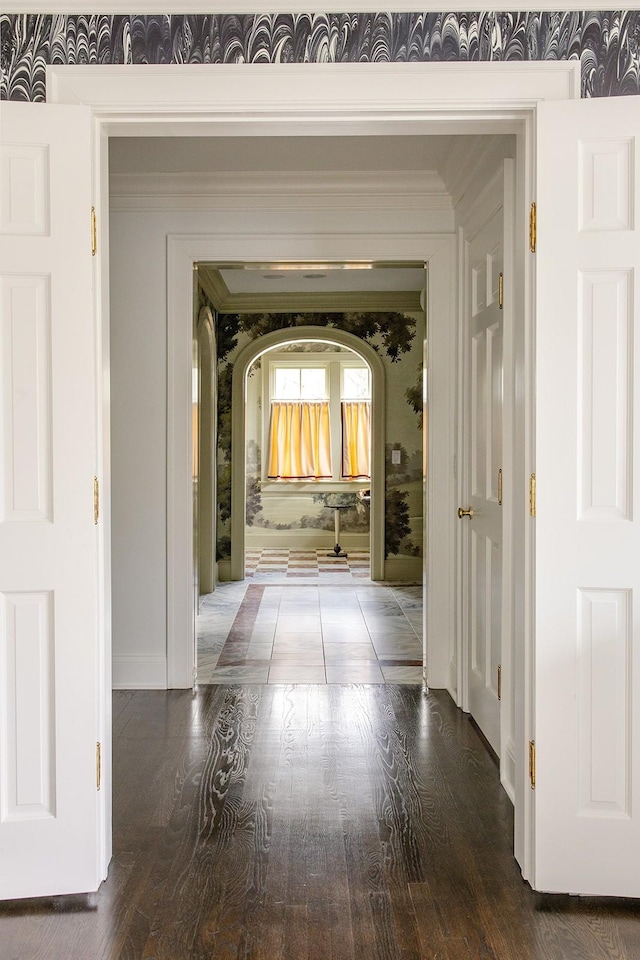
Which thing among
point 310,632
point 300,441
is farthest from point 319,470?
point 310,632

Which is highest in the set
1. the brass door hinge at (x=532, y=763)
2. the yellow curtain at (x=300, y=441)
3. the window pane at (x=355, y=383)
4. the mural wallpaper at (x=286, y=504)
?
the window pane at (x=355, y=383)

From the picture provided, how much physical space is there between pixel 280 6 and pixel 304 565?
772cm

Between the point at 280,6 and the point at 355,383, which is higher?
the point at 280,6

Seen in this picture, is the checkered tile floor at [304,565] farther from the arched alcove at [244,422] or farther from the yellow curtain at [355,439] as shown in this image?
the yellow curtain at [355,439]

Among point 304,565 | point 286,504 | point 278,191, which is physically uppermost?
point 278,191

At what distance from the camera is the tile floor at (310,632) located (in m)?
4.92

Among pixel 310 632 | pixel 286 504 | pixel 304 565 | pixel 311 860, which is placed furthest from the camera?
pixel 286 504

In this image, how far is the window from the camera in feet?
36.9

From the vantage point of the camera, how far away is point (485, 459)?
3.77m

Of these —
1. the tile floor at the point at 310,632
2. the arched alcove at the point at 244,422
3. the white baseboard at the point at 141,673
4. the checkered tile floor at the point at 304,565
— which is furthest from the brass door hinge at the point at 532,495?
the checkered tile floor at the point at 304,565

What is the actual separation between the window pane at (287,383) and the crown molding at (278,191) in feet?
22.5

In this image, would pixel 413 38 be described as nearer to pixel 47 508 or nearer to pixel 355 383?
pixel 47 508

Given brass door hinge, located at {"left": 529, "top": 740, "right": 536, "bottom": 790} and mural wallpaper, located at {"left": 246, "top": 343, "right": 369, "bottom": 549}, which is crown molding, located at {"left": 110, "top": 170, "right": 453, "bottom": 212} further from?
mural wallpaper, located at {"left": 246, "top": 343, "right": 369, "bottom": 549}

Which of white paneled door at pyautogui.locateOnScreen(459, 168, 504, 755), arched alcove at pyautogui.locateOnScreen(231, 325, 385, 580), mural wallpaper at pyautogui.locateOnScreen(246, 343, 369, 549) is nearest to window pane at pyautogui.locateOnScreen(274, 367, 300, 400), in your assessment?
mural wallpaper at pyautogui.locateOnScreen(246, 343, 369, 549)
